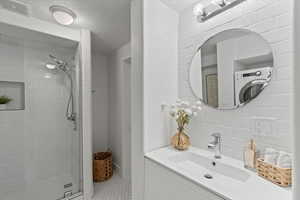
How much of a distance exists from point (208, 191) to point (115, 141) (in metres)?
2.13

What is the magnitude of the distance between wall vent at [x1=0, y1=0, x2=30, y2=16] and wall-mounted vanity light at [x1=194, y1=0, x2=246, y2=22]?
1.67 m

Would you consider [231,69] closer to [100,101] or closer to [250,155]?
[250,155]

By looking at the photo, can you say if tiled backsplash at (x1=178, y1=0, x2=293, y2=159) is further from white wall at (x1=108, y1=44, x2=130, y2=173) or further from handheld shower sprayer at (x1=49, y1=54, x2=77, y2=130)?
handheld shower sprayer at (x1=49, y1=54, x2=77, y2=130)

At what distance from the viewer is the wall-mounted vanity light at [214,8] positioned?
3.34 ft

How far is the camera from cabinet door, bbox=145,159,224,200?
27.9 inches

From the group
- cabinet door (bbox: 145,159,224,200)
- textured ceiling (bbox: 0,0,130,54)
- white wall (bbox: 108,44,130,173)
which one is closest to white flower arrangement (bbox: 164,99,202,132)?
cabinet door (bbox: 145,159,224,200)

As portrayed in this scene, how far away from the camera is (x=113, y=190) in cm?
196

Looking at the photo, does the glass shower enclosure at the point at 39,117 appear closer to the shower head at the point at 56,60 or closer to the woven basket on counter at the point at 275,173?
the shower head at the point at 56,60

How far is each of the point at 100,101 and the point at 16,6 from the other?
1751 mm

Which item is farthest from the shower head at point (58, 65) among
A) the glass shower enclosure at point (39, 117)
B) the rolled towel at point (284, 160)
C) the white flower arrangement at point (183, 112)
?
the rolled towel at point (284, 160)

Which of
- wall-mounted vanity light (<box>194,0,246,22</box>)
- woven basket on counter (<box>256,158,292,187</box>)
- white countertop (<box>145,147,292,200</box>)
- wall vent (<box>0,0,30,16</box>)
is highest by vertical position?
wall vent (<box>0,0,30,16</box>)
